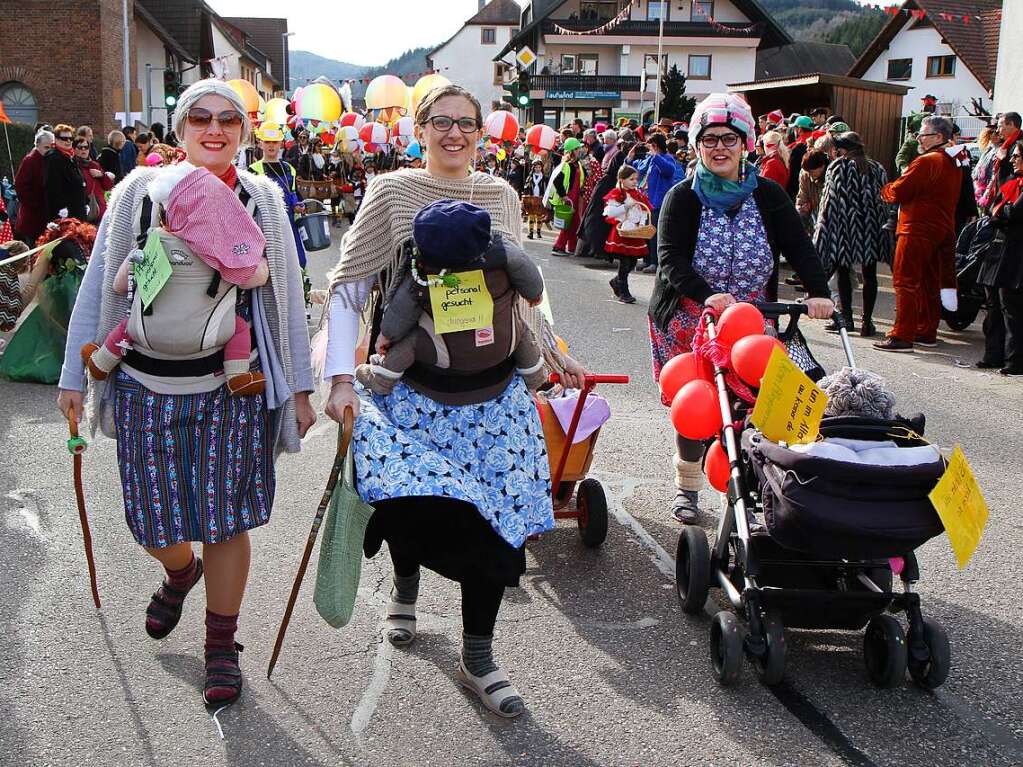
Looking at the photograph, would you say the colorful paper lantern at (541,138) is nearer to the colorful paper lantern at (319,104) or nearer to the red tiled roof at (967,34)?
the colorful paper lantern at (319,104)

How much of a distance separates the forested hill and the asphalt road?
312 ft

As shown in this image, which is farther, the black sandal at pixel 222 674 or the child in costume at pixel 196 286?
the black sandal at pixel 222 674

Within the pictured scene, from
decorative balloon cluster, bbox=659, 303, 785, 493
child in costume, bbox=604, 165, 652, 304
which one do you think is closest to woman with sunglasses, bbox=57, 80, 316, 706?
Result: decorative balloon cluster, bbox=659, 303, 785, 493

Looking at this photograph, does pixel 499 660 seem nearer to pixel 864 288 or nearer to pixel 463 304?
pixel 463 304

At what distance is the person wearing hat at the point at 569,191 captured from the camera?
17.9 meters

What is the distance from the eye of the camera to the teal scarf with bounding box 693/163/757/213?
490 cm

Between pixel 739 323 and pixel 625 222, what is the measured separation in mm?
9208

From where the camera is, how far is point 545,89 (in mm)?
69750

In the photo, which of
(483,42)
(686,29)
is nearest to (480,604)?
(686,29)

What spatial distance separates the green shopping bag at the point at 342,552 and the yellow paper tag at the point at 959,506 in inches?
69.4

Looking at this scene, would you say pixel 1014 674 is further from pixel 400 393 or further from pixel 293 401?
pixel 293 401

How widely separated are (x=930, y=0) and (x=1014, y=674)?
5114cm

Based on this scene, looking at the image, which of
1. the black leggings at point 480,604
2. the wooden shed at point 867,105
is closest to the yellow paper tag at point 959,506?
the black leggings at point 480,604

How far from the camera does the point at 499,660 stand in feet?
13.1
